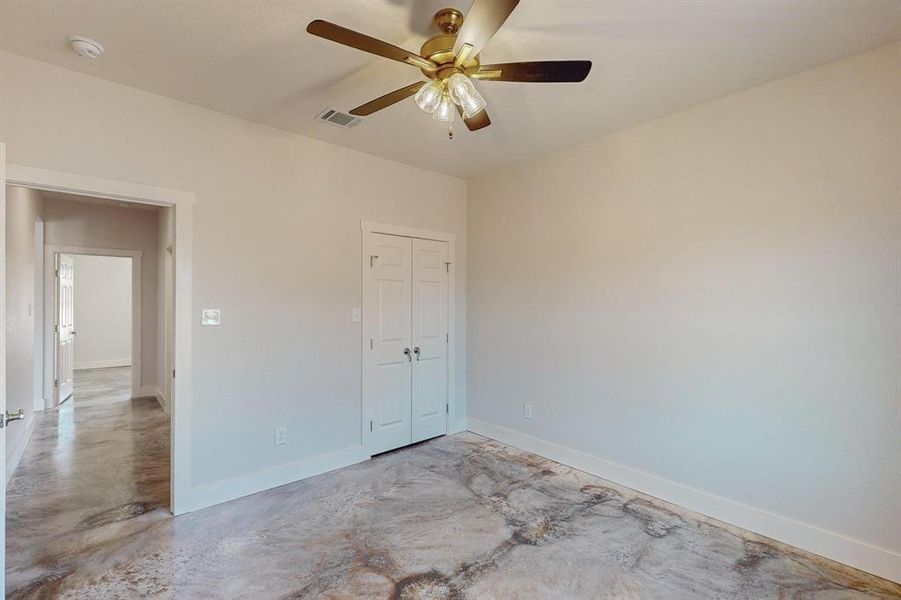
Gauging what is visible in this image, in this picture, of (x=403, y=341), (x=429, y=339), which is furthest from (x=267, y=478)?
(x=429, y=339)

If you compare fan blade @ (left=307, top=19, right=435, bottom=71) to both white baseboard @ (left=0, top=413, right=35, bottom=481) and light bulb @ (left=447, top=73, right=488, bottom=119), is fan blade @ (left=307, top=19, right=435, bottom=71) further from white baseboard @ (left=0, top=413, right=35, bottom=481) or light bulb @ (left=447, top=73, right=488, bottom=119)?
white baseboard @ (left=0, top=413, right=35, bottom=481)

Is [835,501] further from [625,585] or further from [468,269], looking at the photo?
[468,269]

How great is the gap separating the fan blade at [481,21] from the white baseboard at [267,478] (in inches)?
124

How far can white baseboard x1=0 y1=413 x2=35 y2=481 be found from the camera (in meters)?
3.46

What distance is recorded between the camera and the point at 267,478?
324 centimetres

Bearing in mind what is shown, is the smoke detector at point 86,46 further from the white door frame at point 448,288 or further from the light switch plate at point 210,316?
the white door frame at point 448,288

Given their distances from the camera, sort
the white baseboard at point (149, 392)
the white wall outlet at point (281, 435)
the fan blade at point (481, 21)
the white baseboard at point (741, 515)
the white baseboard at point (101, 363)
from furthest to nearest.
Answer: the white baseboard at point (101, 363) → the white baseboard at point (149, 392) → the white wall outlet at point (281, 435) → the white baseboard at point (741, 515) → the fan blade at point (481, 21)

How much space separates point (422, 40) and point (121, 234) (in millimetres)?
6116

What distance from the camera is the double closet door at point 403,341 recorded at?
3.89 m

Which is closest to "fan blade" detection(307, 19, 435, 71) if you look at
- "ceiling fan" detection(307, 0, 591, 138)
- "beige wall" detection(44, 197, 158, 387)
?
"ceiling fan" detection(307, 0, 591, 138)

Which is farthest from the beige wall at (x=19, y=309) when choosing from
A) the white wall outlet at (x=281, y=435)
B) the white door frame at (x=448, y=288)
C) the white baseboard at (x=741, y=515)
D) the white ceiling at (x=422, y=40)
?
the white baseboard at (x=741, y=515)

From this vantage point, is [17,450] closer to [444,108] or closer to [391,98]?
[391,98]

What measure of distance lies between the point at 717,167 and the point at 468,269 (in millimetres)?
2502

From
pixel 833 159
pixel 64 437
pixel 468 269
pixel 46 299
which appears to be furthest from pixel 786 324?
pixel 46 299
